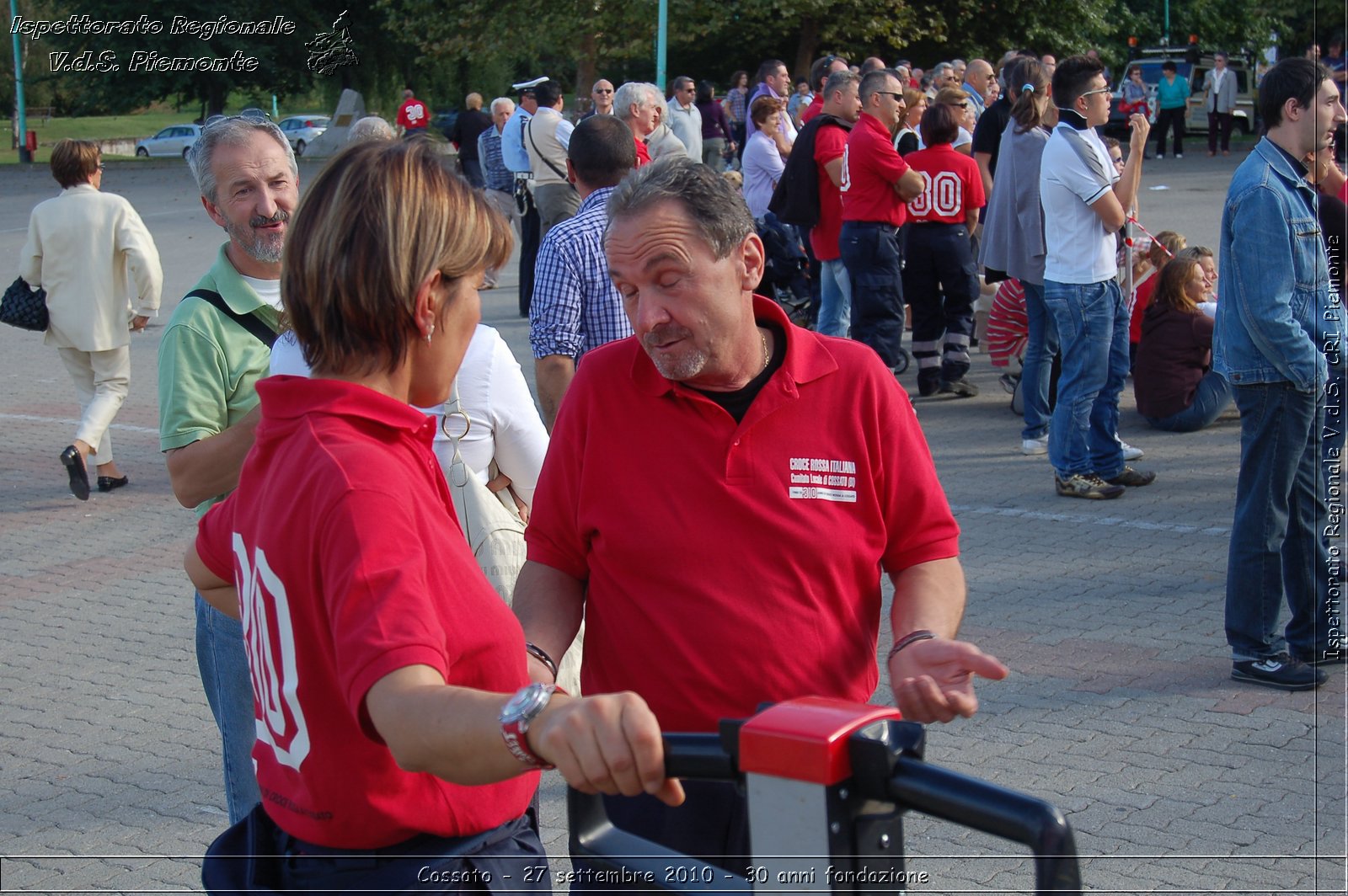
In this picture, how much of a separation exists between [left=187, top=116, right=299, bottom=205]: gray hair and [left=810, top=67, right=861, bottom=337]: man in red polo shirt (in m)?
A: 6.74

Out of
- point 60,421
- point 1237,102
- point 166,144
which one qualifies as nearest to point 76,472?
point 60,421

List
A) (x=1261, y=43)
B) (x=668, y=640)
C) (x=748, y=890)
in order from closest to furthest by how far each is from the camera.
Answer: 1. (x=748, y=890)
2. (x=668, y=640)
3. (x=1261, y=43)

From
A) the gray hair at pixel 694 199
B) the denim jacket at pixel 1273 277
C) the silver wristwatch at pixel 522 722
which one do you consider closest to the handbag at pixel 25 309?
the denim jacket at pixel 1273 277

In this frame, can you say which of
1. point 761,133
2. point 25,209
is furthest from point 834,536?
point 25,209

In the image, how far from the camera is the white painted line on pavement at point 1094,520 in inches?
279

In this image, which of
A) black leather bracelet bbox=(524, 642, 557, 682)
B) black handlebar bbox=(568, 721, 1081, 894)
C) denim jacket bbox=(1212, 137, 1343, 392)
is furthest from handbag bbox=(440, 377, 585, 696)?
denim jacket bbox=(1212, 137, 1343, 392)

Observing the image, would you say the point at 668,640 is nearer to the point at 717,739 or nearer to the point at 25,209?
the point at 717,739

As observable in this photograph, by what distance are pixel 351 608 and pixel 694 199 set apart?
124 centimetres

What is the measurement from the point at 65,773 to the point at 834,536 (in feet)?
11.3

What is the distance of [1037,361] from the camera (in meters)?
8.43

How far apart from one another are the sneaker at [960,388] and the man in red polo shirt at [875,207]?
2.84 feet

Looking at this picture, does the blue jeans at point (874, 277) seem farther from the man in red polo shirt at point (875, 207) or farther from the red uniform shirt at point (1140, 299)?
the red uniform shirt at point (1140, 299)

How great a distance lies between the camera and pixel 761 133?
12.2 m

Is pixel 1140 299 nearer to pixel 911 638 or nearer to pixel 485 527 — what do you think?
pixel 485 527
